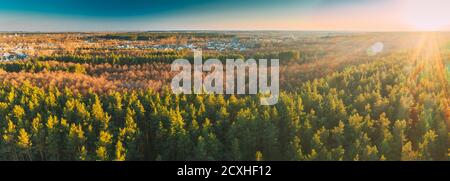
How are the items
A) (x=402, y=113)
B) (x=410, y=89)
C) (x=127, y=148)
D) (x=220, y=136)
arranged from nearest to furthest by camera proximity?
(x=127, y=148) < (x=220, y=136) < (x=402, y=113) < (x=410, y=89)

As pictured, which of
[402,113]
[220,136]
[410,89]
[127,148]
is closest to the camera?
[127,148]

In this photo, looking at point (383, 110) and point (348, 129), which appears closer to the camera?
point (348, 129)

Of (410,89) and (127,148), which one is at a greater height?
(410,89)

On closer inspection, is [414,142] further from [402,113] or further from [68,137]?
[68,137]
